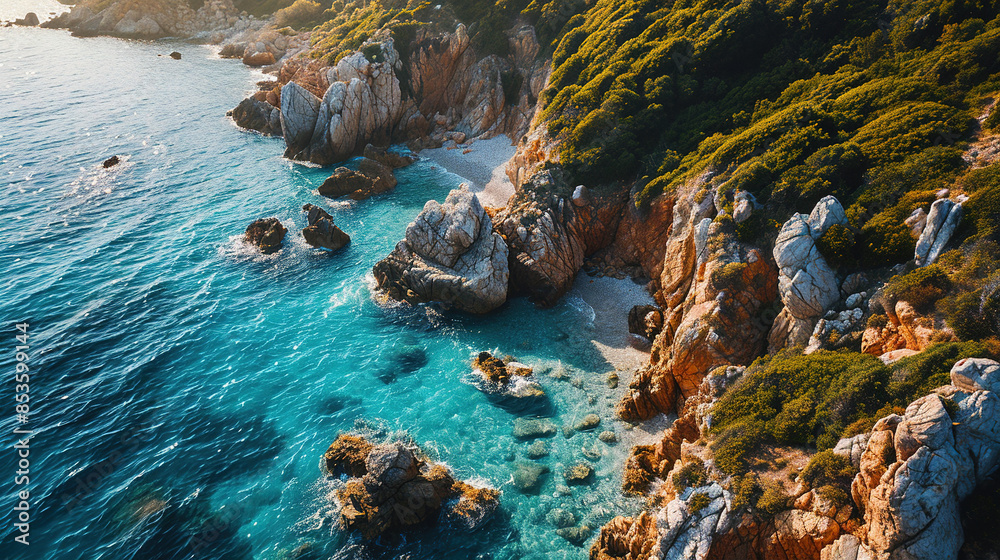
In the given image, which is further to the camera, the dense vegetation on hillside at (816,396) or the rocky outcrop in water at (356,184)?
the rocky outcrop in water at (356,184)

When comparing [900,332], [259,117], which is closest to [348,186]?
[259,117]

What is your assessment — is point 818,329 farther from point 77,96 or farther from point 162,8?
point 162,8

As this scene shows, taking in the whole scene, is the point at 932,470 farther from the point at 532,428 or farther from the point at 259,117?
the point at 259,117

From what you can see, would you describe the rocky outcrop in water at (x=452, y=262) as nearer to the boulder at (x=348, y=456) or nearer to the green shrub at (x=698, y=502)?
the boulder at (x=348, y=456)

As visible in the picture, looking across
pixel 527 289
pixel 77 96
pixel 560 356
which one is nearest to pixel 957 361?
pixel 560 356

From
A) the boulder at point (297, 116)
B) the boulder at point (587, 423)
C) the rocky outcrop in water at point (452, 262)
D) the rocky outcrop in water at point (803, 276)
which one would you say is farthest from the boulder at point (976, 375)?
the boulder at point (297, 116)
